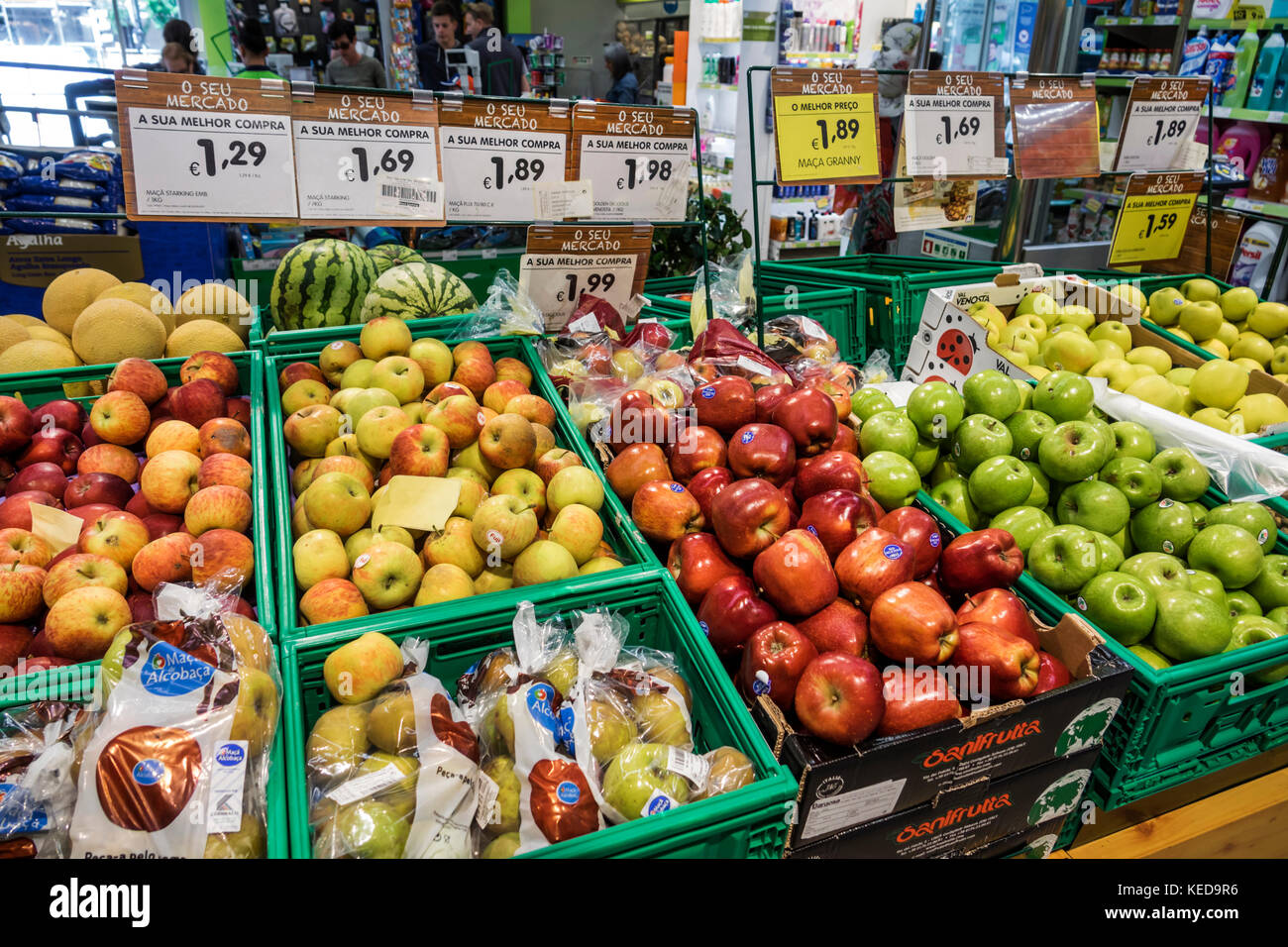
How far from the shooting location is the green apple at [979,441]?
192 cm

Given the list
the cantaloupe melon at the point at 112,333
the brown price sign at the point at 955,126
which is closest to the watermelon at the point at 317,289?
the cantaloupe melon at the point at 112,333

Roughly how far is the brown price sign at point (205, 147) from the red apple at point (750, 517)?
52.5 inches

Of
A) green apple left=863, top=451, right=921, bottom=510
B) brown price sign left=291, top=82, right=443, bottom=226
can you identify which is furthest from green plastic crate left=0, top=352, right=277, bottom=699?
green apple left=863, top=451, right=921, bottom=510

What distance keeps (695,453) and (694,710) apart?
25.4 inches

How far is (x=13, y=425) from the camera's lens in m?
1.76

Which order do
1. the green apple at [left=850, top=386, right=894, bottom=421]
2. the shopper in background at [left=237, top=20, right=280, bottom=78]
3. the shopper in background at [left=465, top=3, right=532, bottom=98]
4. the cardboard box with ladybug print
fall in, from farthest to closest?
the shopper in background at [left=465, top=3, right=532, bottom=98]
the shopper in background at [left=237, top=20, right=280, bottom=78]
the cardboard box with ladybug print
the green apple at [left=850, top=386, right=894, bottom=421]

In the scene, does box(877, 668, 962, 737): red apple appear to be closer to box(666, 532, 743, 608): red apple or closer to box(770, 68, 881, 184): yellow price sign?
box(666, 532, 743, 608): red apple

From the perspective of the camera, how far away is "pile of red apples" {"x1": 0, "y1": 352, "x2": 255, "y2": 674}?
136cm

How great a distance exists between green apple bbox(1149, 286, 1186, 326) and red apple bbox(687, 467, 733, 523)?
222 cm
